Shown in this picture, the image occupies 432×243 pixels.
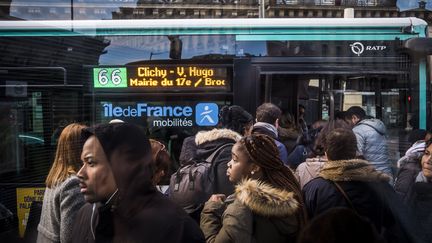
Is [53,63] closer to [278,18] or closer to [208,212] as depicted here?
[278,18]

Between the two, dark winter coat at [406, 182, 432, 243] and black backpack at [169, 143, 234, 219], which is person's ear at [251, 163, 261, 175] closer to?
black backpack at [169, 143, 234, 219]

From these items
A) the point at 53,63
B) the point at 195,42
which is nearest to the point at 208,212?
the point at 195,42

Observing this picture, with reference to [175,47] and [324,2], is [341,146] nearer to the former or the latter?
[175,47]

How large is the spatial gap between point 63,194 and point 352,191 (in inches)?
69.6

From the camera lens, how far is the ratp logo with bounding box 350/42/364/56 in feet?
17.3

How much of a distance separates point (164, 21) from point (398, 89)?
2.53 meters

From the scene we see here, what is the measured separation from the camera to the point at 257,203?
2514 mm

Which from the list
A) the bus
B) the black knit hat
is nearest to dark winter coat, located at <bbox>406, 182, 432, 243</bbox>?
the bus

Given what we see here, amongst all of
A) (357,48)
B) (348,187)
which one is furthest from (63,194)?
(357,48)

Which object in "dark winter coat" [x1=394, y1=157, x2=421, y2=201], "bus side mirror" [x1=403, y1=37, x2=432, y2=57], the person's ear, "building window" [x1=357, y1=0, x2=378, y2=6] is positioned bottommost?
"dark winter coat" [x1=394, y1=157, x2=421, y2=201]

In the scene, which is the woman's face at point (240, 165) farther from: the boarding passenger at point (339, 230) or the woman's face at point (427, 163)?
the woman's face at point (427, 163)

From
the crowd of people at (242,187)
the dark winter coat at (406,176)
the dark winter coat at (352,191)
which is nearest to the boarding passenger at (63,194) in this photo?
the crowd of people at (242,187)

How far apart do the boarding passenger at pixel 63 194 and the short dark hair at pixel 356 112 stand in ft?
9.67

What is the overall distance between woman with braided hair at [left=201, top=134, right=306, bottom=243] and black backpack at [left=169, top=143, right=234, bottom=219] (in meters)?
0.52
